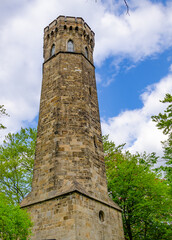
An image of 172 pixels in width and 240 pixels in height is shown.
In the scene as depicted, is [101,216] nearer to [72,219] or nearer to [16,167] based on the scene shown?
[72,219]

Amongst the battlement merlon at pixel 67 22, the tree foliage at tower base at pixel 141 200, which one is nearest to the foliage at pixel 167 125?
the tree foliage at tower base at pixel 141 200

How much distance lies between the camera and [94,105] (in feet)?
47.1

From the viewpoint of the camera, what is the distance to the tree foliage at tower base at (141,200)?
13594mm

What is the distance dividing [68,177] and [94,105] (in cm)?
547

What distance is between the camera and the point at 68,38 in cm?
1609

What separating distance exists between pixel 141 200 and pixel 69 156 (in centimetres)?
626

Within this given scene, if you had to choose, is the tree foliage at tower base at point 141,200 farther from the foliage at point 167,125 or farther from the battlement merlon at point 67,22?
the battlement merlon at point 67,22

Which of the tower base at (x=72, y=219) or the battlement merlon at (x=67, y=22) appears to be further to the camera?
Result: the battlement merlon at (x=67, y=22)

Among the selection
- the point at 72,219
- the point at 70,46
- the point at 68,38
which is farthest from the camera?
the point at 68,38

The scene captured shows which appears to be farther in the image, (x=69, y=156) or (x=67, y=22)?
(x=67, y=22)

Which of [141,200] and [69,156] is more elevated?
[69,156]

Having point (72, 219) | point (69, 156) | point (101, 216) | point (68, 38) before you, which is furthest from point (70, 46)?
point (72, 219)

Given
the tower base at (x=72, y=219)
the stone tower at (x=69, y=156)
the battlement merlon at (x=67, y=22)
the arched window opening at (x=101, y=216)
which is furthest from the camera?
the battlement merlon at (x=67, y=22)

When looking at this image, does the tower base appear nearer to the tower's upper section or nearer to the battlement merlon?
the tower's upper section
